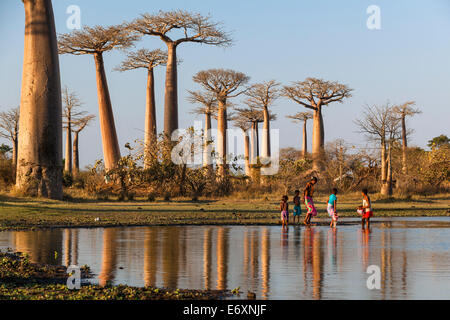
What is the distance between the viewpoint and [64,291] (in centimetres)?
782

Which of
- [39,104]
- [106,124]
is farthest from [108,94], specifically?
[39,104]

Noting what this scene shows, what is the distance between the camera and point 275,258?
11078mm

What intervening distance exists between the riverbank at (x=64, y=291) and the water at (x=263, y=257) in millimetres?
466

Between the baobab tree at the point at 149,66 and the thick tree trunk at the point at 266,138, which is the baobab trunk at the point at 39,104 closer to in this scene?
the baobab tree at the point at 149,66

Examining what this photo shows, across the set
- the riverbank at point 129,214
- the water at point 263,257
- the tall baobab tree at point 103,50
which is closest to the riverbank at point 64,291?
the water at point 263,257

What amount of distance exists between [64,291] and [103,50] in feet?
114

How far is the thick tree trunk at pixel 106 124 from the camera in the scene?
139ft

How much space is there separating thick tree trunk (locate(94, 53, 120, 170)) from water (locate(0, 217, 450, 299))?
25.4 metres

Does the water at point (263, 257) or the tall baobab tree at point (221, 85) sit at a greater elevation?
the tall baobab tree at point (221, 85)

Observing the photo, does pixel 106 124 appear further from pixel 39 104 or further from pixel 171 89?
pixel 39 104

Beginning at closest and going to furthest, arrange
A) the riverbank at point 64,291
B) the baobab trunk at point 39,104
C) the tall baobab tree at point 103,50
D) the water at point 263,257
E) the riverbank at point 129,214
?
1. the riverbank at point 64,291
2. the water at point 263,257
3. the riverbank at point 129,214
4. the baobab trunk at point 39,104
5. the tall baobab tree at point 103,50

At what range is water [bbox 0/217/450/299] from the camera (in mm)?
8359

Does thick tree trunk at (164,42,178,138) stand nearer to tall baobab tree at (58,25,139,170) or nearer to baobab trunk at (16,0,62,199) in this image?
tall baobab tree at (58,25,139,170)
